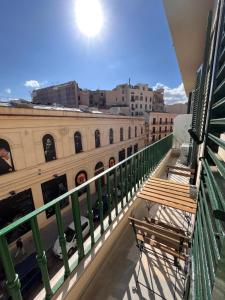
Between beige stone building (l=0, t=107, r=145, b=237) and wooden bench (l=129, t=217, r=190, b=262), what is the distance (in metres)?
7.41

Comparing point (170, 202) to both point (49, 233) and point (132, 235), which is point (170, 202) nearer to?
A: point (132, 235)

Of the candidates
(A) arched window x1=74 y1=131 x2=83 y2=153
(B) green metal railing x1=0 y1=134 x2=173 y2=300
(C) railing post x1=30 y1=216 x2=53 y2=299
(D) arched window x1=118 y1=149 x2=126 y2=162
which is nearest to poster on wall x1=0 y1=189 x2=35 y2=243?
(A) arched window x1=74 y1=131 x2=83 y2=153

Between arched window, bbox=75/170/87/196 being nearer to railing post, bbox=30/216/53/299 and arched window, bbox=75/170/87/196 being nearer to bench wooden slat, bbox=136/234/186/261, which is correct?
bench wooden slat, bbox=136/234/186/261

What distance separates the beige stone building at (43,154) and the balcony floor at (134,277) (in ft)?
23.9

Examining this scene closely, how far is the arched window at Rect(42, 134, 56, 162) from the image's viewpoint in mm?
9019

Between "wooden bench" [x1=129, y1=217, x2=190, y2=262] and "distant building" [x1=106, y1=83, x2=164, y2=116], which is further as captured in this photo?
"distant building" [x1=106, y1=83, x2=164, y2=116]

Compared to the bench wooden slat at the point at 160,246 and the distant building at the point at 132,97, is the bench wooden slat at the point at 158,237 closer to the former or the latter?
the bench wooden slat at the point at 160,246

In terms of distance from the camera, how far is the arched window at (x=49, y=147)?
902cm

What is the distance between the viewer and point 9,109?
24.1ft

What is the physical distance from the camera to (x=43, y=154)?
29.4 feet

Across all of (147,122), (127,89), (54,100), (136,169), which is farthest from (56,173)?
(54,100)

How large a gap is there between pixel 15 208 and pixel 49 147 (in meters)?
3.63

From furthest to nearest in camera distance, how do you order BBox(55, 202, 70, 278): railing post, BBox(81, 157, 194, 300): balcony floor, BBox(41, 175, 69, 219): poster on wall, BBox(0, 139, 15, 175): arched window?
BBox(41, 175, 69, 219): poster on wall
BBox(0, 139, 15, 175): arched window
BBox(81, 157, 194, 300): balcony floor
BBox(55, 202, 70, 278): railing post

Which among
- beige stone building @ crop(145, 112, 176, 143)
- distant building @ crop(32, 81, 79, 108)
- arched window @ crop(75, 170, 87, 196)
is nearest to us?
arched window @ crop(75, 170, 87, 196)
